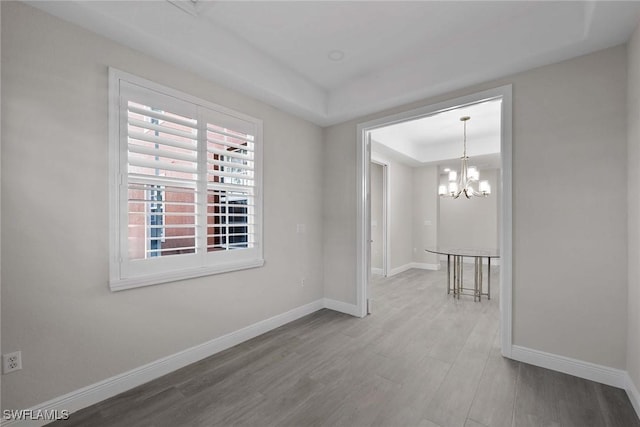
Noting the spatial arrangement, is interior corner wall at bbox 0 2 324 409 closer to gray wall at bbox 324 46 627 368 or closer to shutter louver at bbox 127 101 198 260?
shutter louver at bbox 127 101 198 260

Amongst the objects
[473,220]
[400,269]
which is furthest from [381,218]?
[473,220]

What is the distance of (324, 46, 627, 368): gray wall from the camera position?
202 centimetres

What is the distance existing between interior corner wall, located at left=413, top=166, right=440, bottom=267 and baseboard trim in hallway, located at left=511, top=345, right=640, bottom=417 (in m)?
4.33

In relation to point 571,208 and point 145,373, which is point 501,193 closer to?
point 571,208

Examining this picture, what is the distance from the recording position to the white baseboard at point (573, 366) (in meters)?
1.99

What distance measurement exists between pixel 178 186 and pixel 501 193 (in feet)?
9.11

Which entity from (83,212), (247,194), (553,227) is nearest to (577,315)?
(553,227)

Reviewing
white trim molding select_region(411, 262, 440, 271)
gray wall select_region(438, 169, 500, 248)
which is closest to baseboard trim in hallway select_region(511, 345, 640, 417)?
white trim molding select_region(411, 262, 440, 271)

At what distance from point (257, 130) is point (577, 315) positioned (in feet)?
10.6

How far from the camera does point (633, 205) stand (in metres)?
1.85

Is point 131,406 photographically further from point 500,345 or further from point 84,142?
point 500,345

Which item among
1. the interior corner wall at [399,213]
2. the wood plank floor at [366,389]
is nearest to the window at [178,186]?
the wood plank floor at [366,389]

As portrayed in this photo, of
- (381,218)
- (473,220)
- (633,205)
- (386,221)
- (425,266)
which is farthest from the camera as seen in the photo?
(473,220)

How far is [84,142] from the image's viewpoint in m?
1.83
